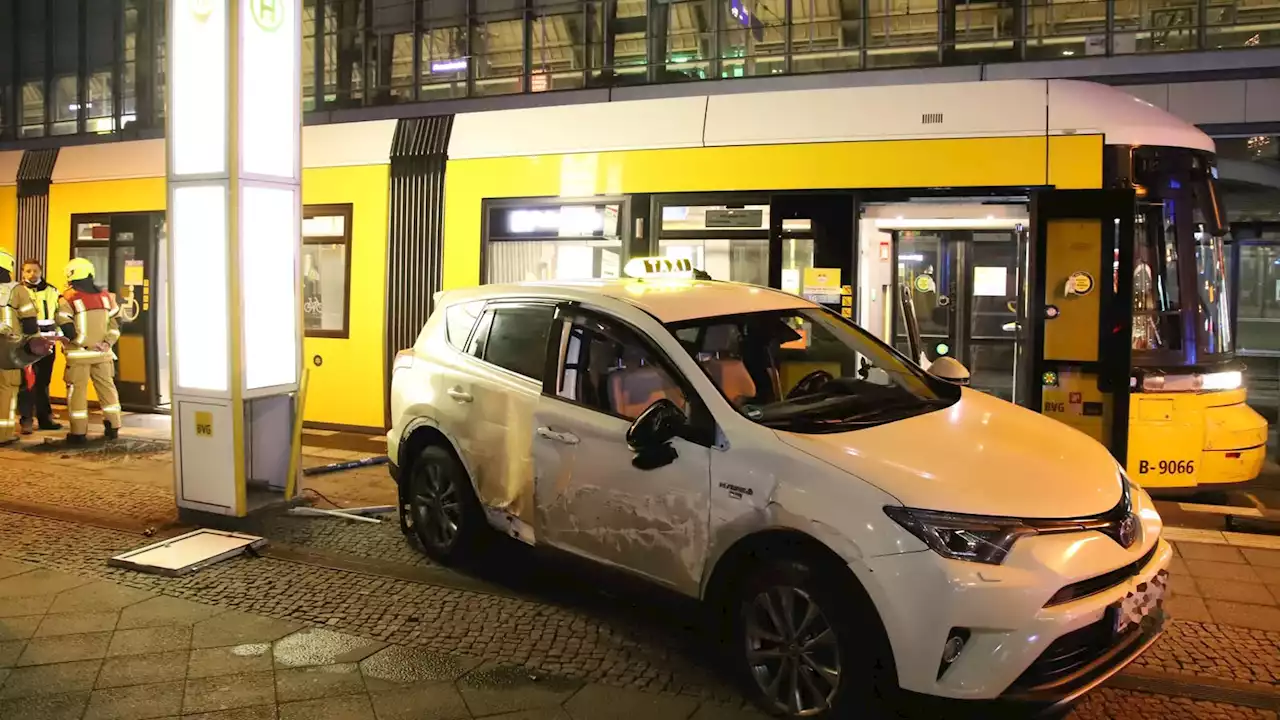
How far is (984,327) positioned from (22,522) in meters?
8.97

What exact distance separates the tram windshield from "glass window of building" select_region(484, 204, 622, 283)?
4.21 m

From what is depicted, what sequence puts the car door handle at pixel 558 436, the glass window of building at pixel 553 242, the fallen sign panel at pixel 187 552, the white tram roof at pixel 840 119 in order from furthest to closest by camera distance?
the glass window of building at pixel 553 242 < the white tram roof at pixel 840 119 < the fallen sign panel at pixel 187 552 < the car door handle at pixel 558 436

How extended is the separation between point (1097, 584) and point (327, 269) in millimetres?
8509

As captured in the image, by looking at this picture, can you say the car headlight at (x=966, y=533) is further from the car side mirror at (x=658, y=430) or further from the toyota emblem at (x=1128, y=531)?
the car side mirror at (x=658, y=430)

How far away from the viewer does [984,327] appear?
33.9 ft

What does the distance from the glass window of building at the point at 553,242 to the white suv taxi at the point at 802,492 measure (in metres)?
2.90

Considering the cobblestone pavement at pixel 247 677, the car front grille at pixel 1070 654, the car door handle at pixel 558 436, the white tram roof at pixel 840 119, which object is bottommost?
the cobblestone pavement at pixel 247 677

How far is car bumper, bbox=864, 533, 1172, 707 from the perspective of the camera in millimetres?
3373

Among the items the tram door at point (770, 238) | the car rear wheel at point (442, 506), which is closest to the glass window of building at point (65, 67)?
the tram door at point (770, 238)

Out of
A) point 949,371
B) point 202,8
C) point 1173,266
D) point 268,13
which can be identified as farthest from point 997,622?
point 202,8

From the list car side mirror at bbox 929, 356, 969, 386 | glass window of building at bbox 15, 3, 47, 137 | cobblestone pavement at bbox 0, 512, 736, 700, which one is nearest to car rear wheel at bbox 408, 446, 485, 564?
cobblestone pavement at bbox 0, 512, 736, 700

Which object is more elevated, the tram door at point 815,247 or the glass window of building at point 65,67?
the glass window of building at point 65,67

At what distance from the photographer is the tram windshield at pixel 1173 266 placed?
7.28 m

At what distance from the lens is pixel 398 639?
16.1ft
